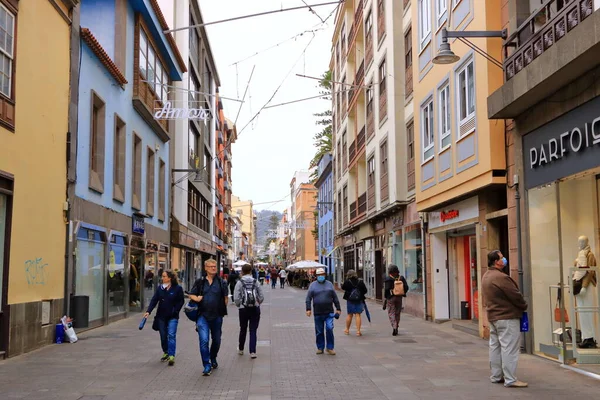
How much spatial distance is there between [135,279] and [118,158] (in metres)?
4.83

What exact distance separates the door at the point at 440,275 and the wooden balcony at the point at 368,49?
37.6 ft

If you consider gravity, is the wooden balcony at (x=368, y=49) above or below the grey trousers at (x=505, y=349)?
above

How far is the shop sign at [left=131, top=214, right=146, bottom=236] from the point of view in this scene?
72.2 feet

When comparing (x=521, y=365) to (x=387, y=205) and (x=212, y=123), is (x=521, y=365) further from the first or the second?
(x=212, y=123)

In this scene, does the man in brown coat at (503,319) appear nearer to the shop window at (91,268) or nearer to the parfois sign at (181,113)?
the shop window at (91,268)

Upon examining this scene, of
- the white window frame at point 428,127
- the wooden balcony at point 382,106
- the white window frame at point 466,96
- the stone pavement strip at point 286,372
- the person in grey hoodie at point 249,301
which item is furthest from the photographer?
the wooden balcony at point 382,106

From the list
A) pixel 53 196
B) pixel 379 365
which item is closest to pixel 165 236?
pixel 53 196

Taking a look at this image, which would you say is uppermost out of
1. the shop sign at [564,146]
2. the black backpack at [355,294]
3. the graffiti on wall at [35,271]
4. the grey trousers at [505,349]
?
the shop sign at [564,146]

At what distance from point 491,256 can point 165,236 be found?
2150 centimetres

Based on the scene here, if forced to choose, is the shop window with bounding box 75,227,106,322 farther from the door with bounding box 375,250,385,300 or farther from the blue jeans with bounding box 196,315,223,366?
the door with bounding box 375,250,385,300

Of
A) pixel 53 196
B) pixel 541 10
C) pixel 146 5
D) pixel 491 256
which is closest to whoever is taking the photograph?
pixel 491 256

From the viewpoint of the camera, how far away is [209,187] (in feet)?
152

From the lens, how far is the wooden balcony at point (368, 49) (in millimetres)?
28513

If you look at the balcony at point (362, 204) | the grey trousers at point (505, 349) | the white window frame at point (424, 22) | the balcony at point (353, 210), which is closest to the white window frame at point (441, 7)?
the white window frame at point (424, 22)
